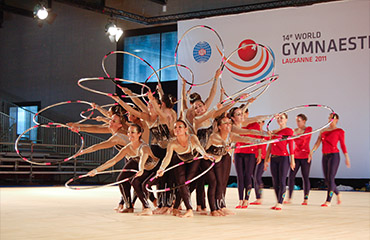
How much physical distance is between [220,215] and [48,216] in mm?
1920

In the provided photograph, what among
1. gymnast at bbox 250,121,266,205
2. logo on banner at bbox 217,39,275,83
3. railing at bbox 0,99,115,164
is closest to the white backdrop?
logo on banner at bbox 217,39,275,83

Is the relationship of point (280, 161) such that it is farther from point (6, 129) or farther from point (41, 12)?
point (6, 129)

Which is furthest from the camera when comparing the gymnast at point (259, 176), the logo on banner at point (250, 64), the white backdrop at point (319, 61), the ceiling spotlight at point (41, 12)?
the logo on banner at point (250, 64)

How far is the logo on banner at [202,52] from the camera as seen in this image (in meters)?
14.2

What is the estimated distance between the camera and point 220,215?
6145 millimetres

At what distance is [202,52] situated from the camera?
14.3 metres

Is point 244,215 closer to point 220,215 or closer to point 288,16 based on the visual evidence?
point 220,215

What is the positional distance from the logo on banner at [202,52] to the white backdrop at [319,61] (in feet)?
1.17

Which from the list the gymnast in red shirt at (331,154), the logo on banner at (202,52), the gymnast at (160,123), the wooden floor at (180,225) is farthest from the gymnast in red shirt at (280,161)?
the logo on banner at (202,52)

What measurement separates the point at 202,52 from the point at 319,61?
122 inches

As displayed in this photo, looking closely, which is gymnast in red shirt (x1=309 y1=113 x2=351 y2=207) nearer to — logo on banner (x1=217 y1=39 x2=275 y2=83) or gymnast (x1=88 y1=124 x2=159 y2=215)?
gymnast (x1=88 y1=124 x2=159 y2=215)

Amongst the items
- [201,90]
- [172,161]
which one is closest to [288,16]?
[201,90]

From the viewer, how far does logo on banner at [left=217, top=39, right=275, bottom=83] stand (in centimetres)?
1352

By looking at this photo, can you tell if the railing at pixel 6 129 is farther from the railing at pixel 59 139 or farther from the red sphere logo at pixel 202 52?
the red sphere logo at pixel 202 52
